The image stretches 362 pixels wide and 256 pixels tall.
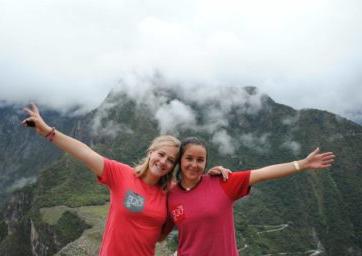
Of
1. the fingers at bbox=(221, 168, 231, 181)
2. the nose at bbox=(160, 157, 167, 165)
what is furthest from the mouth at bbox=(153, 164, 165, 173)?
the fingers at bbox=(221, 168, 231, 181)

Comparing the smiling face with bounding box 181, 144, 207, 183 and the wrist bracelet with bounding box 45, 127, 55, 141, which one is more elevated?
the wrist bracelet with bounding box 45, 127, 55, 141

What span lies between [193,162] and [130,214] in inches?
57.6

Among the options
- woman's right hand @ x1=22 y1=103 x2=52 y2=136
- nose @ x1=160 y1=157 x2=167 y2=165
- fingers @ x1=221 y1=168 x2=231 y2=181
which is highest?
woman's right hand @ x1=22 y1=103 x2=52 y2=136

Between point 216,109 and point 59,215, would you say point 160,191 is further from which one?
point 216,109

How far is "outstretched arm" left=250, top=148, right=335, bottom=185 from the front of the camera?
9258 millimetres

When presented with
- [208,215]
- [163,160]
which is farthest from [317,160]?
[163,160]

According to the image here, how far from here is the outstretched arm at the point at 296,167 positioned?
9.26 metres

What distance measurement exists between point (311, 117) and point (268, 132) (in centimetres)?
1632

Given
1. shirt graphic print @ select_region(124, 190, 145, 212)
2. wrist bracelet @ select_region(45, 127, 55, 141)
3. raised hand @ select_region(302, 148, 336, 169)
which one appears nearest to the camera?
wrist bracelet @ select_region(45, 127, 55, 141)

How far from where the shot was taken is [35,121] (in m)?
8.72

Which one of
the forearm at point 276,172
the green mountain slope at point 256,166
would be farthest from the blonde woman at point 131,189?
the green mountain slope at point 256,166

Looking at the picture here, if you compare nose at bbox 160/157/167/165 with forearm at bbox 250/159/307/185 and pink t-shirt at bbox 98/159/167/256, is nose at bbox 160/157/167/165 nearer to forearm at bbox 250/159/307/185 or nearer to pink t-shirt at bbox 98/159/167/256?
pink t-shirt at bbox 98/159/167/256

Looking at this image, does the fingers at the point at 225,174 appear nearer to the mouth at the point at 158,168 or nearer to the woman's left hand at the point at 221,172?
the woman's left hand at the point at 221,172

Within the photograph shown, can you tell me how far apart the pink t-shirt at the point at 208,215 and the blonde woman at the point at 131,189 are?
0.34 metres
